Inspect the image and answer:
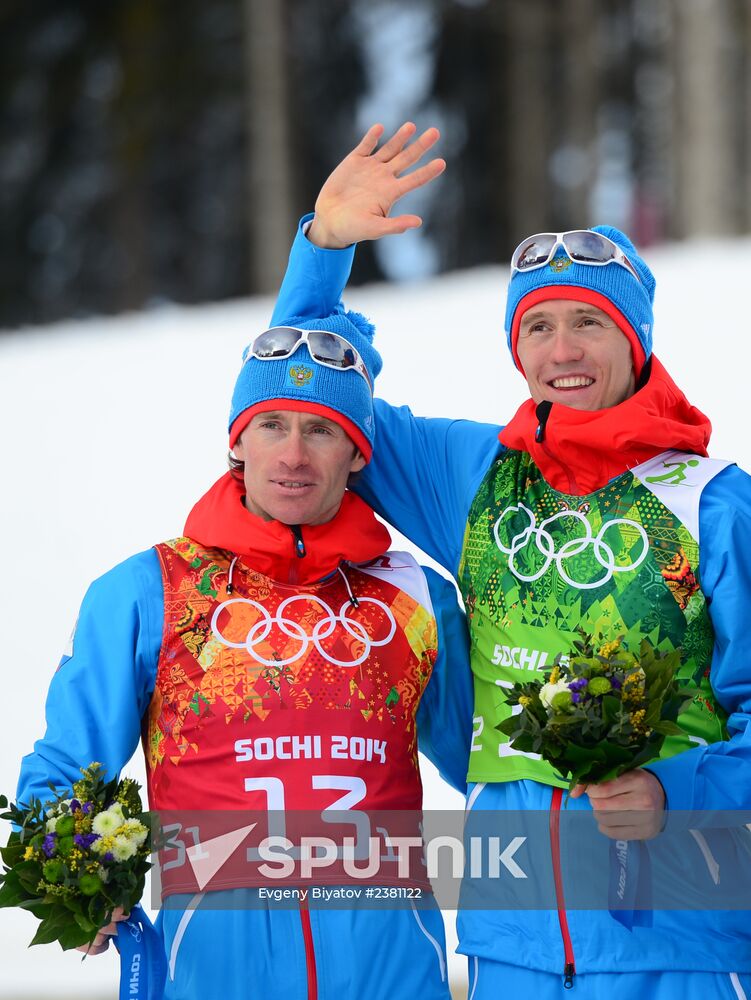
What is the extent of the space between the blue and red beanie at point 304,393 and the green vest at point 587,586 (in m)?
0.47

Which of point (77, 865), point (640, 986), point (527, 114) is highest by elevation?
point (527, 114)

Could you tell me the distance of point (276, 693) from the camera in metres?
3.59

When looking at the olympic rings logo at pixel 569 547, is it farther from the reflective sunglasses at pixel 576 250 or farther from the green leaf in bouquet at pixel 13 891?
the green leaf in bouquet at pixel 13 891

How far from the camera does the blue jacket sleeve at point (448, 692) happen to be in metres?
3.87

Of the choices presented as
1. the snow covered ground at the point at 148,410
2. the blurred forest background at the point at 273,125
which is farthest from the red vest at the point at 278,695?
the blurred forest background at the point at 273,125

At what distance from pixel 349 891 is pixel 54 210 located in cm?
2179

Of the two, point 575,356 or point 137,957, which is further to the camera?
point 575,356

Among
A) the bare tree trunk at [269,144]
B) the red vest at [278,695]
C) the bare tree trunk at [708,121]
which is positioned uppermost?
the bare tree trunk at [269,144]

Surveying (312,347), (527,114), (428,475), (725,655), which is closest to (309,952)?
(725,655)

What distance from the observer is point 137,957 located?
3.35m

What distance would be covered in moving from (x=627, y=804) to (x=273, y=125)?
12.9 m

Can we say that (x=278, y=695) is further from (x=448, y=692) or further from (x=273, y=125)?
(x=273, y=125)

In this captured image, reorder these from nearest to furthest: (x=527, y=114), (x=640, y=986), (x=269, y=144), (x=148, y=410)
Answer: (x=640, y=986) < (x=148, y=410) < (x=269, y=144) < (x=527, y=114)

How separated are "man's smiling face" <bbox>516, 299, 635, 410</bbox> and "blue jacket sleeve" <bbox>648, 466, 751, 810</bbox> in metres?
0.38
